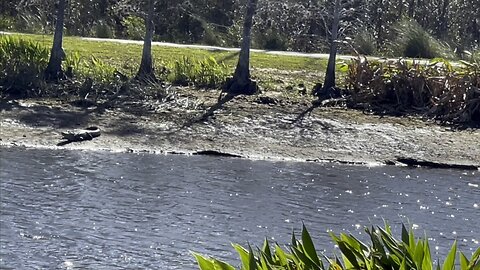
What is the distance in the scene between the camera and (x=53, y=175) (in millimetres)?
20625

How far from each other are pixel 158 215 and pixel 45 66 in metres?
11.3

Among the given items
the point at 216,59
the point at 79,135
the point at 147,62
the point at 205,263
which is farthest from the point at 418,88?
the point at 205,263

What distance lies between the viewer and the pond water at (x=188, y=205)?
15.6m

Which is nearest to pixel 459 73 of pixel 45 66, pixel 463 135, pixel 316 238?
pixel 463 135

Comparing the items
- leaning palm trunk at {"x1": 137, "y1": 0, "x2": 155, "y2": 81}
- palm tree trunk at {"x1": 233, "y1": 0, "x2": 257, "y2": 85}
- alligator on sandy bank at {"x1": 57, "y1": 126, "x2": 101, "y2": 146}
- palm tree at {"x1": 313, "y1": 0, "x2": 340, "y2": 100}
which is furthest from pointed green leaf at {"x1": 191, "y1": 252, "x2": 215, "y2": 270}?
palm tree at {"x1": 313, "y1": 0, "x2": 340, "y2": 100}

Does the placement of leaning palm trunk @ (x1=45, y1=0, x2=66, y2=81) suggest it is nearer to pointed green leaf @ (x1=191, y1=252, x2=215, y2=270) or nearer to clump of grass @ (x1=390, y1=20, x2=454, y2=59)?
clump of grass @ (x1=390, y1=20, x2=454, y2=59)

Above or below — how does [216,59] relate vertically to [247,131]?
above

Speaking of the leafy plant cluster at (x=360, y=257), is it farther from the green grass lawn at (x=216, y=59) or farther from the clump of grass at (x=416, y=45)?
the clump of grass at (x=416, y=45)

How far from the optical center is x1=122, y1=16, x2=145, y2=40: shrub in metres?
36.7

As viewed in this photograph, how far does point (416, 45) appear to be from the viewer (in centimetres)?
3400

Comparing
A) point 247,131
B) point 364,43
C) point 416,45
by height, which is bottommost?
point 247,131

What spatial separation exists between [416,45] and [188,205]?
1701cm

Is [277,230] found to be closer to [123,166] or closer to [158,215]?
[158,215]

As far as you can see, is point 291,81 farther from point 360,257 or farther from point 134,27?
point 360,257
